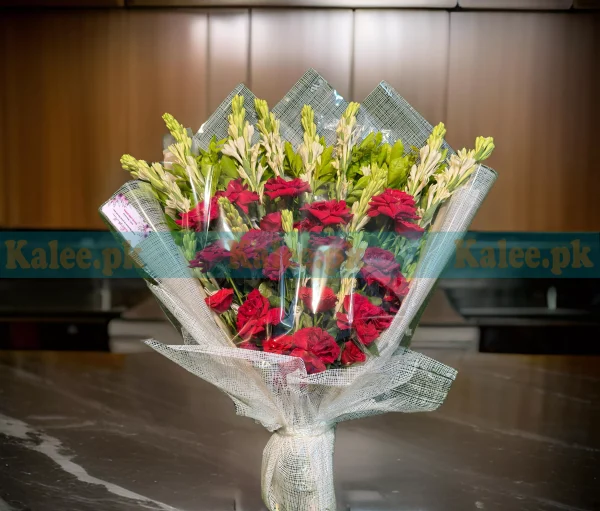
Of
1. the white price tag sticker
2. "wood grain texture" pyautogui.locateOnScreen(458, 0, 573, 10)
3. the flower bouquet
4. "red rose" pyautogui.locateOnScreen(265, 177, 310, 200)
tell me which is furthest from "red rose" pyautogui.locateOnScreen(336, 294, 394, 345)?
"wood grain texture" pyautogui.locateOnScreen(458, 0, 573, 10)

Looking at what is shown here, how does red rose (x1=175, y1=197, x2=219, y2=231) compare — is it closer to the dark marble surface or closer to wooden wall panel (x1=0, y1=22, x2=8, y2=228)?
the dark marble surface

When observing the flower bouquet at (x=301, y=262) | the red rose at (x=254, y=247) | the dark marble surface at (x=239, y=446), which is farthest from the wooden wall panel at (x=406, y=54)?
the red rose at (x=254, y=247)

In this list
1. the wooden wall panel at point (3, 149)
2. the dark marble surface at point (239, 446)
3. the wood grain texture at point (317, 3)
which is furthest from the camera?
the wooden wall panel at point (3, 149)

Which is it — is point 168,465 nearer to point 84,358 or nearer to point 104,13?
point 84,358

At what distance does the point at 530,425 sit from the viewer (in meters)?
1.42

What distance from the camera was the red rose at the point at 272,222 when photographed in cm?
62

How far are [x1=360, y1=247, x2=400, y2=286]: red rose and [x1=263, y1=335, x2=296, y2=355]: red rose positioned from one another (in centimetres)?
9

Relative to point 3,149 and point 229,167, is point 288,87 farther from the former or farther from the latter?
point 229,167

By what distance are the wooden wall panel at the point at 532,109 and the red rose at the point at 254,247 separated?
164 centimetres

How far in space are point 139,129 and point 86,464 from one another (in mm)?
1262

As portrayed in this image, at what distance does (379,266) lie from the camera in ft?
1.98

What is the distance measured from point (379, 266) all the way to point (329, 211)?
7cm

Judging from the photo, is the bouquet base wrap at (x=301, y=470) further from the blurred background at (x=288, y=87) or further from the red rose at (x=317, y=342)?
the blurred background at (x=288, y=87)

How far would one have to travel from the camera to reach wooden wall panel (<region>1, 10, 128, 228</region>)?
2133mm
